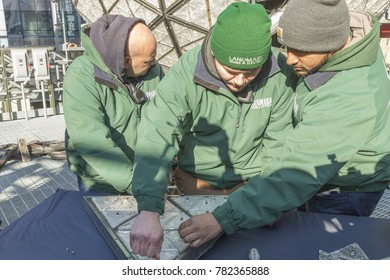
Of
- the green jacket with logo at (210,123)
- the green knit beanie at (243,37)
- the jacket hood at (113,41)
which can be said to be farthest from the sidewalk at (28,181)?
the green knit beanie at (243,37)

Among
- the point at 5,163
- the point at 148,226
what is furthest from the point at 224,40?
the point at 5,163

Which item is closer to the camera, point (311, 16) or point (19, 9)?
point (311, 16)

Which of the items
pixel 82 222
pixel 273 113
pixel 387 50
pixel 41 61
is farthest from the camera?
pixel 387 50

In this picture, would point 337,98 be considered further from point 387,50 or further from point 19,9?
point 19,9

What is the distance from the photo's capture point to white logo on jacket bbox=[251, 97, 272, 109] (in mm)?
2084

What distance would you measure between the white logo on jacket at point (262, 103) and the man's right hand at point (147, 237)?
0.84 m

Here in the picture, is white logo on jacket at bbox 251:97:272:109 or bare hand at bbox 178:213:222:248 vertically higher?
white logo on jacket at bbox 251:97:272:109

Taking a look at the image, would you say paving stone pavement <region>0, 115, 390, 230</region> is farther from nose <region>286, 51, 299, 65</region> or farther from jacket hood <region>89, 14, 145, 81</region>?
jacket hood <region>89, 14, 145, 81</region>

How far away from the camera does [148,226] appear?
64.1 inches

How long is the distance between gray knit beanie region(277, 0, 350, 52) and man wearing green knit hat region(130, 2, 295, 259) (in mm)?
146

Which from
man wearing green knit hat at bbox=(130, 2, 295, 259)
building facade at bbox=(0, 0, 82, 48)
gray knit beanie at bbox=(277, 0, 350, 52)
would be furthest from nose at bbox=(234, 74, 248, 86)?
building facade at bbox=(0, 0, 82, 48)

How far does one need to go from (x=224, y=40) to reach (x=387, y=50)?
67.6 ft

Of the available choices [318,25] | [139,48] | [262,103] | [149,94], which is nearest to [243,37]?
[318,25]

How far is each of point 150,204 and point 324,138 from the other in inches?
32.8
